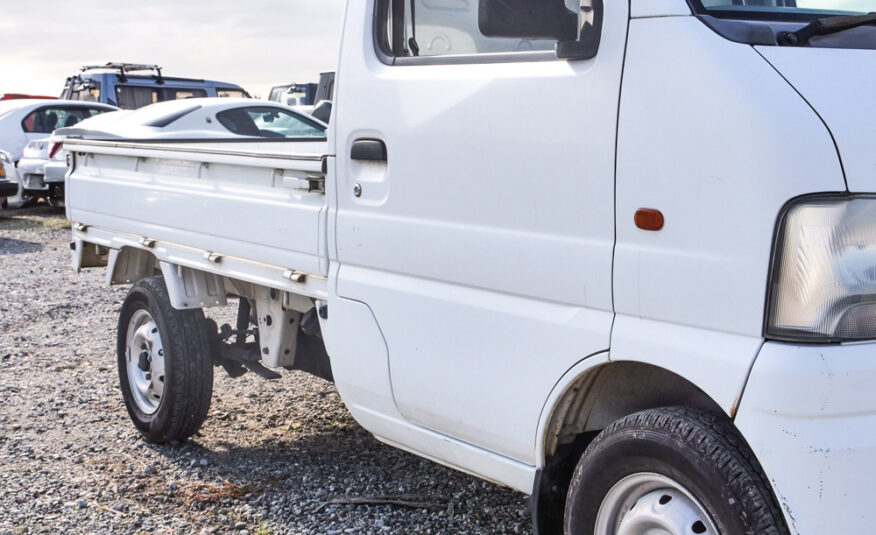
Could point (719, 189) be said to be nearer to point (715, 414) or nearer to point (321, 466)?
point (715, 414)

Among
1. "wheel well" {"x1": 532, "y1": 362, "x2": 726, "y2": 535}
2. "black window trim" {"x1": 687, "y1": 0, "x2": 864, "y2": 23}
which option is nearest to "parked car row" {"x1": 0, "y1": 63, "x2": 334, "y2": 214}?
"wheel well" {"x1": 532, "y1": 362, "x2": 726, "y2": 535}

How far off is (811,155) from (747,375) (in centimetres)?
50

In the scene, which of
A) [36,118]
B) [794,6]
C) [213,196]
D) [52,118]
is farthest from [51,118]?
[794,6]

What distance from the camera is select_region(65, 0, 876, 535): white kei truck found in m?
2.13

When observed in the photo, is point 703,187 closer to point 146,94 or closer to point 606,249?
point 606,249

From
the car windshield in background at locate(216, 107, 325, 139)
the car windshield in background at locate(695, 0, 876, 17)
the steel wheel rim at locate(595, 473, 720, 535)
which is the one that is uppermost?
the car windshield in background at locate(695, 0, 876, 17)

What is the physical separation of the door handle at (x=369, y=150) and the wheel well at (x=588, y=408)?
3.40 ft

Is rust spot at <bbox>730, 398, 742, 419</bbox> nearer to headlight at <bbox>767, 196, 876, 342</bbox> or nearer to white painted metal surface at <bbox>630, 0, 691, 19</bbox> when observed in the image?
headlight at <bbox>767, 196, 876, 342</bbox>

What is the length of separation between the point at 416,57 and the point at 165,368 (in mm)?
2286

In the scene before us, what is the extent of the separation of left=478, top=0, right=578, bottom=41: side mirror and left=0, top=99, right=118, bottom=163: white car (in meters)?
14.1

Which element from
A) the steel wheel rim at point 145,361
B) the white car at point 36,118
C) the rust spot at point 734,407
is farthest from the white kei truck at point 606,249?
the white car at point 36,118

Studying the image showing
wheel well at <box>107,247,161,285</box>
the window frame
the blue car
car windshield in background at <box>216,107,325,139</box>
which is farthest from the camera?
the blue car

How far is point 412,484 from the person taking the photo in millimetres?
4285

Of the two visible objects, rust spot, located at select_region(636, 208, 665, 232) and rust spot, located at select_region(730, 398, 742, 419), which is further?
rust spot, located at select_region(636, 208, 665, 232)
